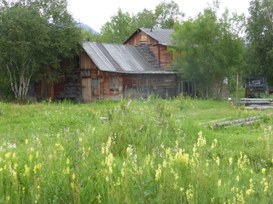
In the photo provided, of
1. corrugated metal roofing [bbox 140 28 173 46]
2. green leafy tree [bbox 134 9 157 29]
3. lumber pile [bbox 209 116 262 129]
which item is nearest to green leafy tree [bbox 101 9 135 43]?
green leafy tree [bbox 134 9 157 29]

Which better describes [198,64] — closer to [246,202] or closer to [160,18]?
[246,202]

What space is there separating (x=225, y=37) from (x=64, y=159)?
94.5 feet

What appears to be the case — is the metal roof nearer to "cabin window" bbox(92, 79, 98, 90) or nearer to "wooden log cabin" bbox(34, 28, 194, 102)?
"wooden log cabin" bbox(34, 28, 194, 102)

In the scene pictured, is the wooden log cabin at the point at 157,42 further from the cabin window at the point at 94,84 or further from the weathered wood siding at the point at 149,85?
the cabin window at the point at 94,84

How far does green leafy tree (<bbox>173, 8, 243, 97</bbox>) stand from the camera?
32.3 meters

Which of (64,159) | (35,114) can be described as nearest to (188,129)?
(64,159)

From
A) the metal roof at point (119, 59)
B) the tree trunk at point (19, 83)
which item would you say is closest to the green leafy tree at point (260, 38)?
the metal roof at point (119, 59)

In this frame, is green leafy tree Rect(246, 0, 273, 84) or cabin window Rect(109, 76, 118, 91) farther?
green leafy tree Rect(246, 0, 273, 84)

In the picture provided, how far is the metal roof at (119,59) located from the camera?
32.5 metres

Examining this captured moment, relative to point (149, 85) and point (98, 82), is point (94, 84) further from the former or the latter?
point (149, 85)

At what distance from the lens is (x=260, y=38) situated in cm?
4100

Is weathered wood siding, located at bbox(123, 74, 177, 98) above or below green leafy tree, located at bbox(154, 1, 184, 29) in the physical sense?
below

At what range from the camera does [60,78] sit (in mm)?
35375

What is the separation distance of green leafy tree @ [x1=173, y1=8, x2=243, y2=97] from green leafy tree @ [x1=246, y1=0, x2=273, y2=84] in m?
7.96
